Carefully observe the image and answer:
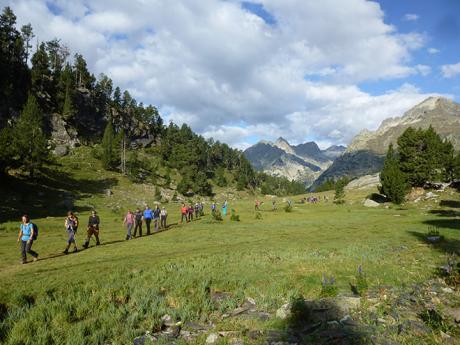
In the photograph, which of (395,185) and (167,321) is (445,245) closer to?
(167,321)

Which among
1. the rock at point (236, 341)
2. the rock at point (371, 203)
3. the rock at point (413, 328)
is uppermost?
the rock at point (413, 328)

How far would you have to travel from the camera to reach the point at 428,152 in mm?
74625

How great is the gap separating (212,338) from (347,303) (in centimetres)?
559

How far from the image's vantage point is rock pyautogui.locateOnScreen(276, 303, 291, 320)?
36.4ft

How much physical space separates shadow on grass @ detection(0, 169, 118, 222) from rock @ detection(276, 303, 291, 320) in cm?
4220

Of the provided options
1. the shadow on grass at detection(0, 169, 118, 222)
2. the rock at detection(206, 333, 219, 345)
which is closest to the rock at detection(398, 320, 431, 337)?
the rock at detection(206, 333, 219, 345)

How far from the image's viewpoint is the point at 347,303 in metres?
12.1

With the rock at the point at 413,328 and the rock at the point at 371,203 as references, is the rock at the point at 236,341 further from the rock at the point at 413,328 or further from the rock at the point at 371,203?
the rock at the point at 371,203

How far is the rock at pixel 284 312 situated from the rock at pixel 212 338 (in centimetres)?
257

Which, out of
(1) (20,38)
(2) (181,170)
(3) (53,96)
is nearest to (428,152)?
(2) (181,170)

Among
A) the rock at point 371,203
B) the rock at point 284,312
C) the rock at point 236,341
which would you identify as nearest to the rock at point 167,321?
the rock at point 236,341

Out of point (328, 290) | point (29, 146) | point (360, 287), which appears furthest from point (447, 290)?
point (29, 146)

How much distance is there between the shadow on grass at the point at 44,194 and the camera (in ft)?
165

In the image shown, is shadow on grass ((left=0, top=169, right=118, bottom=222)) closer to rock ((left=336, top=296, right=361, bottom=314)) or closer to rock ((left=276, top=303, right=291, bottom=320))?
rock ((left=276, top=303, right=291, bottom=320))
